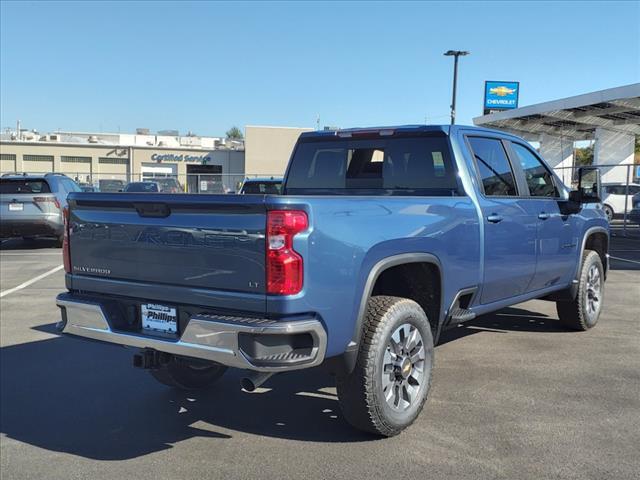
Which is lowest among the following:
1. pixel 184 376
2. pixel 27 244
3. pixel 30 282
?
pixel 27 244

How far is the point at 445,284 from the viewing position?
428 centimetres

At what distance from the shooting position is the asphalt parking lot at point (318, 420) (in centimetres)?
356

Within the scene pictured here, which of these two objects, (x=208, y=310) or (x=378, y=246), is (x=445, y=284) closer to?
(x=378, y=246)

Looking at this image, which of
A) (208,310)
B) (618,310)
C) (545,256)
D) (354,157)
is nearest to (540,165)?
(545,256)

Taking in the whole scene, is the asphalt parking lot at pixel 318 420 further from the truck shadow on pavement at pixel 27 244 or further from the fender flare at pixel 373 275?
the truck shadow on pavement at pixel 27 244

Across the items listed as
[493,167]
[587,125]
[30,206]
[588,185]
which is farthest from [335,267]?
[587,125]

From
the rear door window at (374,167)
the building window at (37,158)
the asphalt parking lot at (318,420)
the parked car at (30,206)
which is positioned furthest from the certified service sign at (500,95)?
the rear door window at (374,167)

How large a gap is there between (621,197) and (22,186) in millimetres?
21568

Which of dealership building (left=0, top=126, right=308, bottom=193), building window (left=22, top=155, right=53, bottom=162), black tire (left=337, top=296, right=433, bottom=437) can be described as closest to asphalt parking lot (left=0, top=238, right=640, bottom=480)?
black tire (left=337, top=296, right=433, bottom=437)

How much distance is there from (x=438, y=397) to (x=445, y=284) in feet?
3.14

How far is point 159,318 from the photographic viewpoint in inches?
142

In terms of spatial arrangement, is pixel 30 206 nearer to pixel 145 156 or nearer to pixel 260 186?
pixel 260 186

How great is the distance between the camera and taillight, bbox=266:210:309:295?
3.14m

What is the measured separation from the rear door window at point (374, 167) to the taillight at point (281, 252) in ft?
6.64
